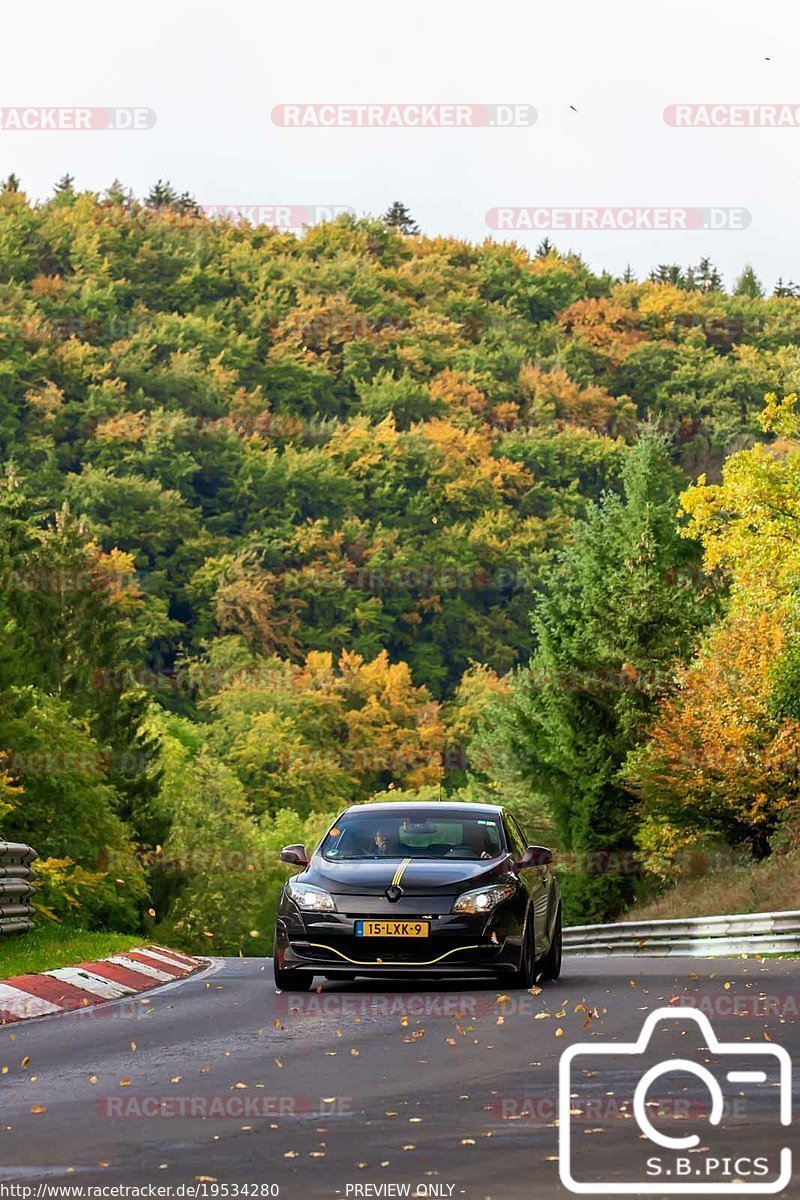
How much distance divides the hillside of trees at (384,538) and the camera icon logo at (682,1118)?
3812 centimetres

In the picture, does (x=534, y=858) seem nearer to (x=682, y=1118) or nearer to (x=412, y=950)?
(x=412, y=950)

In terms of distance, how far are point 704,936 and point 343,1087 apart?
2551 centimetres

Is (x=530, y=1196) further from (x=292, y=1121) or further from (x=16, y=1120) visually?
(x=16, y=1120)

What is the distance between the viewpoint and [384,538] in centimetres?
10938

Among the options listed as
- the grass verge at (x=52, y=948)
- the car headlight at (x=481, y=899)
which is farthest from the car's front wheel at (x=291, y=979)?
the grass verge at (x=52, y=948)

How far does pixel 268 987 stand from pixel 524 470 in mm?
93614

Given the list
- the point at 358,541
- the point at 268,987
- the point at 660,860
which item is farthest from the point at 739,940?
the point at 358,541

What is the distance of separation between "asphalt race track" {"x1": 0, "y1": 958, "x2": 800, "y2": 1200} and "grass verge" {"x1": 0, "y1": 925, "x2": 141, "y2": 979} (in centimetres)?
178

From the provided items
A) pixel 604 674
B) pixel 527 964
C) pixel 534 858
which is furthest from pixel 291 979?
pixel 604 674

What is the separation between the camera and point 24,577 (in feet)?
205

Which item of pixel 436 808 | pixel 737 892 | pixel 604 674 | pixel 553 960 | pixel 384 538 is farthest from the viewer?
pixel 384 538

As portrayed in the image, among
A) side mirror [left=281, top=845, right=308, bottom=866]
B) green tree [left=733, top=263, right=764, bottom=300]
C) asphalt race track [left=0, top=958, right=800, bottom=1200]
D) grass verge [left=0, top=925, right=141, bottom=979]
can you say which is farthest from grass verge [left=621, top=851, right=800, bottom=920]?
green tree [left=733, top=263, right=764, bottom=300]

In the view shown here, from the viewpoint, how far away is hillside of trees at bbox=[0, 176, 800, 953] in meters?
55.6

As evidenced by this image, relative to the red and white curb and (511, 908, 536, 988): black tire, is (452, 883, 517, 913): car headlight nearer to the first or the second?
(511, 908, 536, 988): black tire
